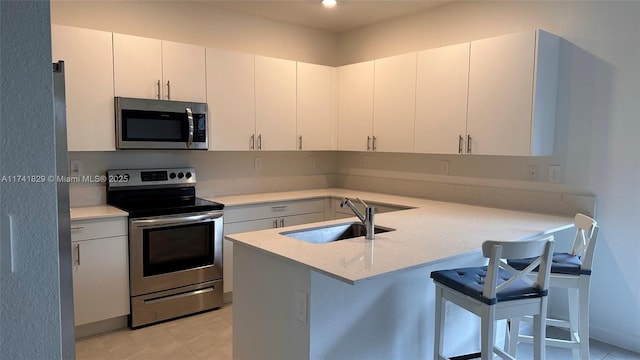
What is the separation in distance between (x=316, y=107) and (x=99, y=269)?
7.91 ft

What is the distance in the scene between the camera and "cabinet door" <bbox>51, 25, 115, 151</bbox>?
Result: 118 inches

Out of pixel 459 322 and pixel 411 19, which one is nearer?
pixel 459 322

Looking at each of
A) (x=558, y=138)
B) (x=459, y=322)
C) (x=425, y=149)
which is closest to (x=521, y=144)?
(x=558, y=138)

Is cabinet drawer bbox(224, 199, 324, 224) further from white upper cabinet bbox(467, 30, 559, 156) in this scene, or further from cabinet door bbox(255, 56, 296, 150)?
white upper cabinet bbox(467, 30, 559, 156)

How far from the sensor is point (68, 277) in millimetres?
1443

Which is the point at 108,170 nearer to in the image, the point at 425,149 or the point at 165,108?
the point at 165,108

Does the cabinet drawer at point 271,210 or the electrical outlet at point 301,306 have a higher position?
the cabinet drawer at point 271,210

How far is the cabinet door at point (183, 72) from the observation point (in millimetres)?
3424

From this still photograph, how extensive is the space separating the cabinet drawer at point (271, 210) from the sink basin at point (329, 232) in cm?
125

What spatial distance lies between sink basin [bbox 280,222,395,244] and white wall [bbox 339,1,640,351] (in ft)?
5.03

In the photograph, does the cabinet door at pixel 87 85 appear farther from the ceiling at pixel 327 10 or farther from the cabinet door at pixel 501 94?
the cabinet door at pixel 501 94

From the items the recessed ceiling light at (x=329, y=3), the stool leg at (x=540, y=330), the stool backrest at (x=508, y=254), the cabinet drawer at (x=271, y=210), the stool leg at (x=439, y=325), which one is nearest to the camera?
the stool backrest at (x=508, y=254)

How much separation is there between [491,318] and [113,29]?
11.0ft

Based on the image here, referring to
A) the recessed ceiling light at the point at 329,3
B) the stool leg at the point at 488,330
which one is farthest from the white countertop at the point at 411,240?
the recessed ceiling light at the point at 329,3
